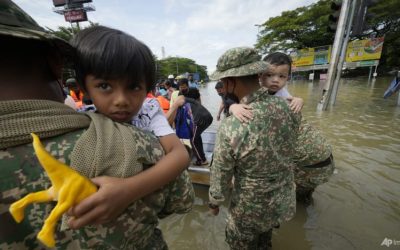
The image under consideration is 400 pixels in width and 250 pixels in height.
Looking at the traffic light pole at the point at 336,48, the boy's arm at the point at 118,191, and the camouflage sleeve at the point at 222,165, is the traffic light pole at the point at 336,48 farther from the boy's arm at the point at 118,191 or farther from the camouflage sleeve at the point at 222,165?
the boy's arm at the point at 118,191

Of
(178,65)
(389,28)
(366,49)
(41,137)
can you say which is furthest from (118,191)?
(178,65)

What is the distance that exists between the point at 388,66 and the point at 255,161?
32468 mm

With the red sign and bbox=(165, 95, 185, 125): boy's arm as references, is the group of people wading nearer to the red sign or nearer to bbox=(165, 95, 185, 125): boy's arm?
bbox=(165, 95, 185, 125): boy's arm

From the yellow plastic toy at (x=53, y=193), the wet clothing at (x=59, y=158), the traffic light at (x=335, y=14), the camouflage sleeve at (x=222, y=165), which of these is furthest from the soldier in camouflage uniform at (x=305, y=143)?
the traffic light at (x=335, y=14)

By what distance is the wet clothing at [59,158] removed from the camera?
1.91 ft

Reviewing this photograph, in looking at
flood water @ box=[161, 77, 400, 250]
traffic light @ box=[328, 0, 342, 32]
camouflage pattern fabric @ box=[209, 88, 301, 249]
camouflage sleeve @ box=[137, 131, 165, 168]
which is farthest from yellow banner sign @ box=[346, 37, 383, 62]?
camouflage sleeve @ box=[137, 131, 165, 168]

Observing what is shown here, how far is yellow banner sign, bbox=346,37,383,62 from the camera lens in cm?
2175

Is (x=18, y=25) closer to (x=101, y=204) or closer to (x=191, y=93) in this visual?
(x=101, y=204)

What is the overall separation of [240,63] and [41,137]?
149 centimetres

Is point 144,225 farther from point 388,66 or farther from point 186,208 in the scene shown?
point 388,66

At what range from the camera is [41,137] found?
2.01 ft

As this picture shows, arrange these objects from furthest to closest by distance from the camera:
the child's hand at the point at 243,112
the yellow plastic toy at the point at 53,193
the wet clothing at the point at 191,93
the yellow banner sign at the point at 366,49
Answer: the yellow banner sign at the point at 366,49, the wet clothing at the point at 191,93, the child's hand at the point at 243,112, the yellow plastic toy at the point at 53,193

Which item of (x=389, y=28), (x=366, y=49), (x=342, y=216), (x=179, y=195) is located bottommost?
(x=342, y=216)

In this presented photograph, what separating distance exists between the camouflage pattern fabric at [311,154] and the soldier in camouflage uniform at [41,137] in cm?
238
